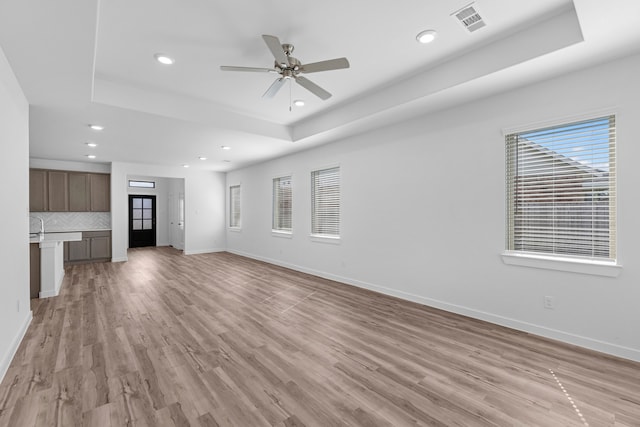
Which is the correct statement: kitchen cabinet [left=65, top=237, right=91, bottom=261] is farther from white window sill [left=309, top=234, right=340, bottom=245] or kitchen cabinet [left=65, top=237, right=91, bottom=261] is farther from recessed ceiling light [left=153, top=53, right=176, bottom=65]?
recessed ceiling light [left=153, top=53, right=176, bottom=65]

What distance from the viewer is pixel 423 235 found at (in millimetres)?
4188

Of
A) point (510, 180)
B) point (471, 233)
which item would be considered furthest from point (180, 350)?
point (510, 180)

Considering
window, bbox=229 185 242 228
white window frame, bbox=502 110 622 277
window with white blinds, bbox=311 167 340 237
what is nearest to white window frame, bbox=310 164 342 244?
window with white blinds, bbox=311 167 340 237

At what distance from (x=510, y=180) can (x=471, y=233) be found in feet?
2.47

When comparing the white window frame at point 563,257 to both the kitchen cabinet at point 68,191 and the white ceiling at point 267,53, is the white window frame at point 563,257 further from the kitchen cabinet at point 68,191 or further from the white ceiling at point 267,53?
the kitchen cabinet at point 68,191

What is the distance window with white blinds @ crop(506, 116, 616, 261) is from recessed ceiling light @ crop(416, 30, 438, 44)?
149cm

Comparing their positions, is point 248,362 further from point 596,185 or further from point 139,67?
point 596,185

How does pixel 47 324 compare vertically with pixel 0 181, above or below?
below

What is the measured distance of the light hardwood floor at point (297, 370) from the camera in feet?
6.35

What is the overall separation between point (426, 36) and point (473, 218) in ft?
7.03

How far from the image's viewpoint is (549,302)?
3084mm

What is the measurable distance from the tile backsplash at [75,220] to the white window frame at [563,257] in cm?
919

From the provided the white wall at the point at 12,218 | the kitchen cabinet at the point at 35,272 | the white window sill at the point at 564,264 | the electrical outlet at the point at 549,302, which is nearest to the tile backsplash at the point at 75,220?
the kitchen cabinet at the point at 35,272

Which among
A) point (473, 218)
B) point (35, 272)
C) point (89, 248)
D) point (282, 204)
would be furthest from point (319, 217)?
point (89, 248)
